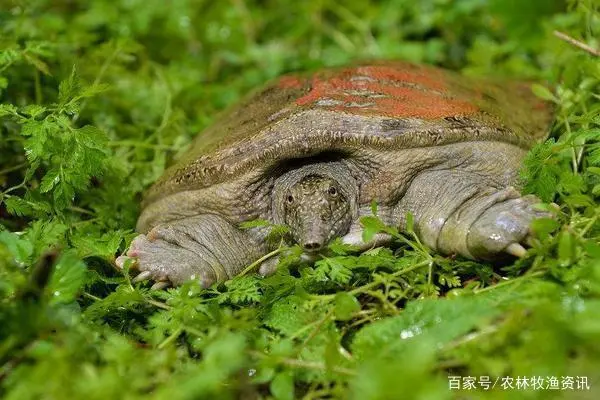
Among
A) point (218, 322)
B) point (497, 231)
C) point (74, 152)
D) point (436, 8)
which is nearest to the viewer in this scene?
point (218, 322)

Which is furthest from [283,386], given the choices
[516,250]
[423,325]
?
[516,250]

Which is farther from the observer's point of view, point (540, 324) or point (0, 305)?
point (0, 305)

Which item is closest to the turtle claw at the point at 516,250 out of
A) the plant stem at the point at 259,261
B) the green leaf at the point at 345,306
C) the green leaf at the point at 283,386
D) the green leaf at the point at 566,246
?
the green leaf at the point at 566,246

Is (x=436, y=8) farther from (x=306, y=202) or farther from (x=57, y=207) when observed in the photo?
(x=57, y=207)

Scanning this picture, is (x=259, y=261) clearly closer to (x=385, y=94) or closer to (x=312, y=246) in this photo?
(x=312, y=246)

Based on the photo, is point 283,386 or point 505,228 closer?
point 283,386

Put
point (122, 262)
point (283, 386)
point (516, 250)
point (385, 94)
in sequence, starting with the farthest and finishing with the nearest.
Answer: point (385, 94)
point (122, 262)
point (516, 250)
point (283, 386)

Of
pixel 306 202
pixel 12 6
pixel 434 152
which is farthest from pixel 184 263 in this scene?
pixel 12 6
